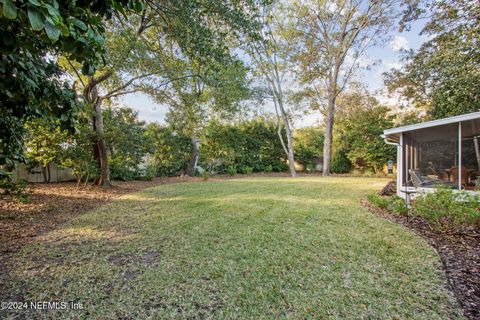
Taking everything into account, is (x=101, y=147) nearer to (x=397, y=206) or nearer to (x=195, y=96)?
(x=195, y=96)

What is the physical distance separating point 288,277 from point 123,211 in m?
3.85

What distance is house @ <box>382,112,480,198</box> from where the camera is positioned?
6.27 metres

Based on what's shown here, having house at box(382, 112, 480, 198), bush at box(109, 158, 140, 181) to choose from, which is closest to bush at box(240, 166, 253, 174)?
bush at box(109, 158, 140, 181)

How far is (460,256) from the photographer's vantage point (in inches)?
112

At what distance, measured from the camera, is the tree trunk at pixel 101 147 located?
7039 millimetres

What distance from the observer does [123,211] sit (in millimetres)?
4883

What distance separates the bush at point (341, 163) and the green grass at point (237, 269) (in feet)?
39.3

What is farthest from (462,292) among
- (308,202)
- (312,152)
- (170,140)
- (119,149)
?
(312,152)

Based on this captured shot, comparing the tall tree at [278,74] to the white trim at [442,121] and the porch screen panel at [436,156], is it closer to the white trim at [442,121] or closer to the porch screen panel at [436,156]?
the porch screen panel at [436,156]

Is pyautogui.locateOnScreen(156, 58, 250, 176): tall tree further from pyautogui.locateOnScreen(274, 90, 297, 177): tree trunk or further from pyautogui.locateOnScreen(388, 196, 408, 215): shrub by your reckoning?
pyautogui.locateOnScreen(274, 90, 297, 177): tree trunk

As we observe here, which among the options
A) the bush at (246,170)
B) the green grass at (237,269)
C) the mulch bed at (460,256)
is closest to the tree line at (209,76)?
the bush at (246,170)

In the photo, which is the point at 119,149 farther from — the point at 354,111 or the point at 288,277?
the point at 354,111

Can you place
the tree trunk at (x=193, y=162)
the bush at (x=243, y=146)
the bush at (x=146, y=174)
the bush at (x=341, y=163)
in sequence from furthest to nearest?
the bush at (x=341, y=163) < the bush at (x=243, y=146) < the tree trunk at (x=193, y=162) < the bush at (x=146, y=174)

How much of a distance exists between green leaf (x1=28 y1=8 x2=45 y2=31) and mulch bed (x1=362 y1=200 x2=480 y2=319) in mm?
3155
